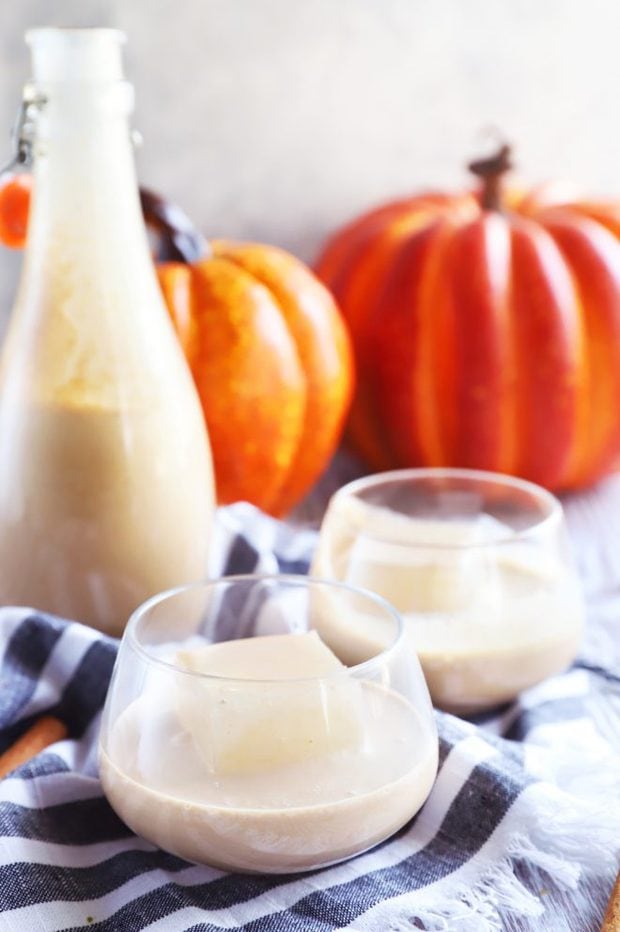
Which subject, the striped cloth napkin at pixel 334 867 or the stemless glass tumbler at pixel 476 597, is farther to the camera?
the stemless glass tumbler at pixel 476 597

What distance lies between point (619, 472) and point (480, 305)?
0.32 m

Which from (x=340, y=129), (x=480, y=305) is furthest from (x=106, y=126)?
(x=340, y=129)

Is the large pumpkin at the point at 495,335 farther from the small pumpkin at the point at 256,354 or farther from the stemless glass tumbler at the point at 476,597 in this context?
the stemless glass tumbler at the point at 476,597

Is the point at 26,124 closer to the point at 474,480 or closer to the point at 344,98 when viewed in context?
the point at 474,480

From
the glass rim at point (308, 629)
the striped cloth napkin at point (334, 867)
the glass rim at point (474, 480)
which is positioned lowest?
the striped cloth napkin at point (334, 867)

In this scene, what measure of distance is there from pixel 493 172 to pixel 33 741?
0.87 m

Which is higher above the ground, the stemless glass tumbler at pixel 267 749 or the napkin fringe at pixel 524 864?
the stemless glass tumbler at pixel 267 749

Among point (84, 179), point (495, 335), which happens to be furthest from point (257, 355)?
Result: point (84, 179)

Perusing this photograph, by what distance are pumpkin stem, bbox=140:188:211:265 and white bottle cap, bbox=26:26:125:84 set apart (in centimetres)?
35

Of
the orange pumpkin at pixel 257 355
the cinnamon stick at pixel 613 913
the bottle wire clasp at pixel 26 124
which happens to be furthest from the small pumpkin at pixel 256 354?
the cinnamon stick at pixel 613 913

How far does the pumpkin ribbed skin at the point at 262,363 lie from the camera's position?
3.96 ft

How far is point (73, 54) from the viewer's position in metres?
0.83

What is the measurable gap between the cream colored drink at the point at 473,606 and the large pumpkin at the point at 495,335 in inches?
17.5

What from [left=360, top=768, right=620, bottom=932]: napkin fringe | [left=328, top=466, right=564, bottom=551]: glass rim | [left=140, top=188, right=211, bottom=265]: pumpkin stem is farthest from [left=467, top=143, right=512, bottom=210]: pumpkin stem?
[left=360, top=768, right=620, bottom=932]: napkin fringe
